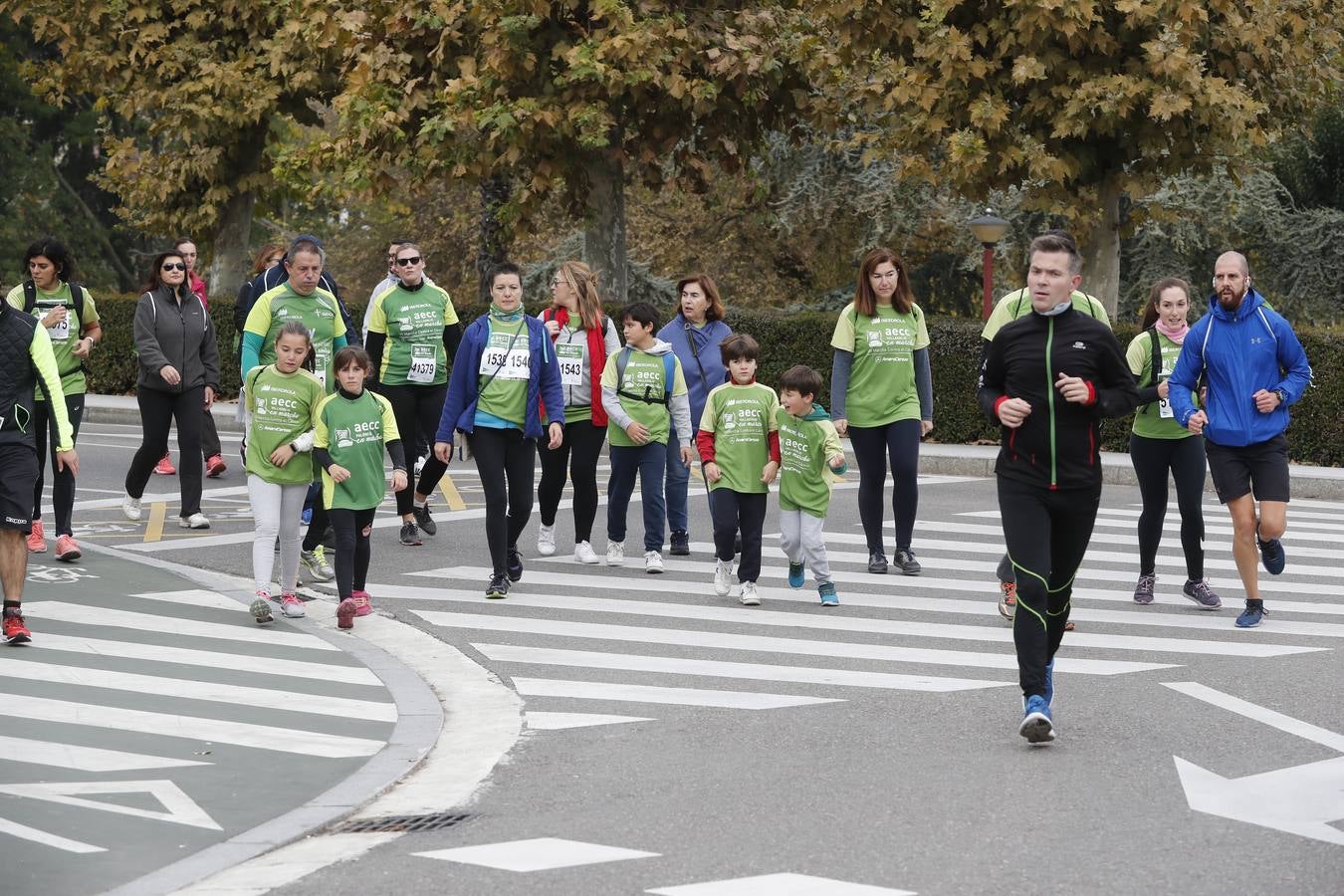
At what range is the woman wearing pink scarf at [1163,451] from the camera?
1091 centimetres

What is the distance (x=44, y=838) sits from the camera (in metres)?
6.09

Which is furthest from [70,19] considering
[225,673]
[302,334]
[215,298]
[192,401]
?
[225,673]

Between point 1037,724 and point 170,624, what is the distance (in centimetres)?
484

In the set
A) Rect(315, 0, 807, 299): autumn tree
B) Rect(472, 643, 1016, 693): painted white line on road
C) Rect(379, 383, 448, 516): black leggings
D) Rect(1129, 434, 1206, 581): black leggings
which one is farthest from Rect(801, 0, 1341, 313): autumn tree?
Rect(472, 643, 1016, 693): painted white line on road

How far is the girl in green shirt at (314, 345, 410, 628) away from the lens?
10.3m

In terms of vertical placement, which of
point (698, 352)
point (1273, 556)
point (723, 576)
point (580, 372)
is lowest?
point (723, 576)

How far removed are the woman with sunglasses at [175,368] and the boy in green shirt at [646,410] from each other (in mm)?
3262

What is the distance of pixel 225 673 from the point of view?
890cm

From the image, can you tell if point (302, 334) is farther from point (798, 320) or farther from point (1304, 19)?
point (1304, 19)

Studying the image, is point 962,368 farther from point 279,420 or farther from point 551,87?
point 279,420

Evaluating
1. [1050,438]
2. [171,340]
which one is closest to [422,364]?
[171,340]

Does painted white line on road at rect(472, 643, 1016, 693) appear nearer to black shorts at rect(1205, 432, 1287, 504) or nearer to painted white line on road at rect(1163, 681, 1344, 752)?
painted white line on road at rect(1163, 681, 1344, 752)

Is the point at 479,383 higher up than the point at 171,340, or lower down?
lower down

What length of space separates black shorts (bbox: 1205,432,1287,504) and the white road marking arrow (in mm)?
2718
